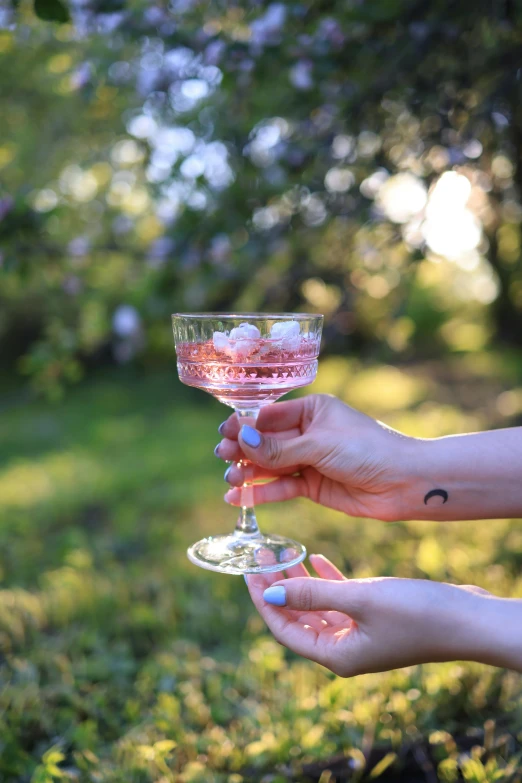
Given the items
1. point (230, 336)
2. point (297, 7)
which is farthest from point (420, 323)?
point (230, 336)

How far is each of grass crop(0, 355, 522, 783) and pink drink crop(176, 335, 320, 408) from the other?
106cm

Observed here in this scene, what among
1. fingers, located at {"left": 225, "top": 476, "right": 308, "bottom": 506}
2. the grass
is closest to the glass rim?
fingers, located at {"left": 225, "top": 476, "right": 308, "bottom": 506}

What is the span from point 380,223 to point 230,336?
4.52 feet

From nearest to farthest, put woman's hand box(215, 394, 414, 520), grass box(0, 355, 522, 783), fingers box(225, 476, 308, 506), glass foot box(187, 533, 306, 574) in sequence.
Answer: glass foot box(187, 533, 306, 574)
woman's hand box(215, 394, 414, 520)
grass box(0, 355, 522, 783)
fingers box(225, 476, 308, 506)

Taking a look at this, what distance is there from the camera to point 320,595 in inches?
58.0

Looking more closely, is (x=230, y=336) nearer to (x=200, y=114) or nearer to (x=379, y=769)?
(x=379, y=769)

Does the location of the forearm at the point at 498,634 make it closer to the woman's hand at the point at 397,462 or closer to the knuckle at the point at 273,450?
the woman's hand at the point at 397,462

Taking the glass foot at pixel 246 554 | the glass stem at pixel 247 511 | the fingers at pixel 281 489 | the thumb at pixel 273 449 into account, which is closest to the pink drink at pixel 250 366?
the thumb at pixel 273 449

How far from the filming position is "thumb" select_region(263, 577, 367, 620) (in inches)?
57.4

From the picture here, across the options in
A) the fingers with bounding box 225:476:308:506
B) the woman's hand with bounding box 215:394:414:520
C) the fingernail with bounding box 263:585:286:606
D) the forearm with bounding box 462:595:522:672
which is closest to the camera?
the forearm with bounding box 462:595:522:672

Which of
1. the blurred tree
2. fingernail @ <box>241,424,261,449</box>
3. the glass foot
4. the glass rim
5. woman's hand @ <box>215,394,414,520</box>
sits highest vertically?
the blurred tree

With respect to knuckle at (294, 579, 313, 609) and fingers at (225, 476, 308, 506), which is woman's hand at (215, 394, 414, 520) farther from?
knuckle at (294, 579, 313, 609)

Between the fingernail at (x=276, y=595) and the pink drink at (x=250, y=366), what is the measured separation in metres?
0.47

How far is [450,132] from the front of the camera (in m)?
2.96
